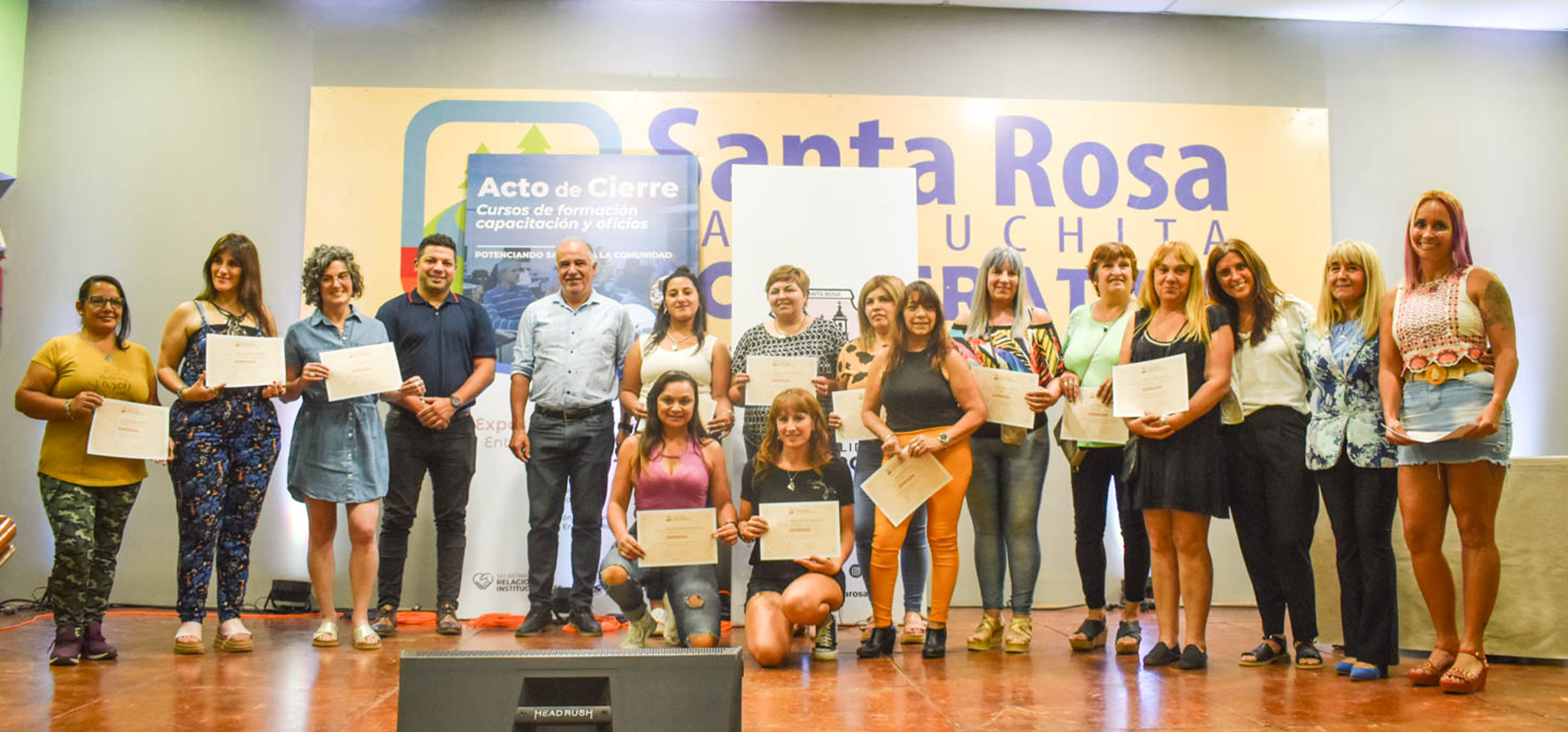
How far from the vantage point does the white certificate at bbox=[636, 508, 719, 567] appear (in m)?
3.84

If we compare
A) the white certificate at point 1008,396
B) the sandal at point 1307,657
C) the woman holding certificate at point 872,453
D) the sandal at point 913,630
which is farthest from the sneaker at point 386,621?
the sandal at point 1307,657

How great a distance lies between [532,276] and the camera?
559cm

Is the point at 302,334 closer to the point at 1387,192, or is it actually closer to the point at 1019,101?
the point at 1019,101

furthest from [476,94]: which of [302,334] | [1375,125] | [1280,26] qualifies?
[1375,125]

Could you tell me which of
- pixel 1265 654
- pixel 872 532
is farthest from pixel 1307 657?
pixel 872 532

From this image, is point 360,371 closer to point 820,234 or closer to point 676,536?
point 676,536

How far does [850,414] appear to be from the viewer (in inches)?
166

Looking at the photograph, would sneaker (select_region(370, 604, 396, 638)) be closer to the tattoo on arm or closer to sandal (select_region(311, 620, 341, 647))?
sandal (select_region(311, 620, 341, 647))

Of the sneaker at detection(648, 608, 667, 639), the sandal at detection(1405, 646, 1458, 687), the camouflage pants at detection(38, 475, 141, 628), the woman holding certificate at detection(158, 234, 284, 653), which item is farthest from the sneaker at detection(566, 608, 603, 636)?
the sandal at detection(1405, 646, 1458, 687)

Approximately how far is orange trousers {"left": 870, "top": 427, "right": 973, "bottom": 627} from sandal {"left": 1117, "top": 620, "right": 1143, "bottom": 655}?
69 cm

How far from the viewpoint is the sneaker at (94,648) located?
3.81m

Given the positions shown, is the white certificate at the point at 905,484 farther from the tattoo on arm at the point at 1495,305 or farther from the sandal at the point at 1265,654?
the tattoo on arm at the point at 1495,305

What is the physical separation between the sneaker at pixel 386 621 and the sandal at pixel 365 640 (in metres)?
0.32

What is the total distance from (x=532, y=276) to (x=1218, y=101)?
4.02 metres
